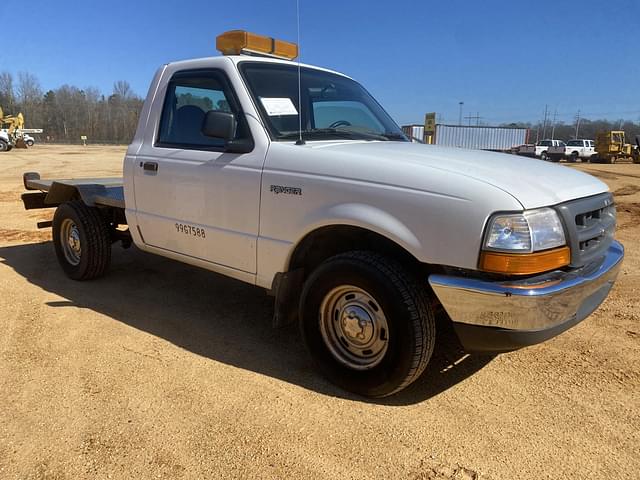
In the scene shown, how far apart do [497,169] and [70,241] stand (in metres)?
4.46

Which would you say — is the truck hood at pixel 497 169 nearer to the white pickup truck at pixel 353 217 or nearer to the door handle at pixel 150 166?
the white pickup truck at pixel 353 217

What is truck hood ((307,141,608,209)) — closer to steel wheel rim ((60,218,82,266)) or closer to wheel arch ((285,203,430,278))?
wheel arch ((285,203,430,278))

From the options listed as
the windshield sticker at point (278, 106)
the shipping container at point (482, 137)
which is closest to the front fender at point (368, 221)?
the windshield sticker at point (278, 106)

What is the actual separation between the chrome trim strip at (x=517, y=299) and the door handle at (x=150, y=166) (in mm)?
2463

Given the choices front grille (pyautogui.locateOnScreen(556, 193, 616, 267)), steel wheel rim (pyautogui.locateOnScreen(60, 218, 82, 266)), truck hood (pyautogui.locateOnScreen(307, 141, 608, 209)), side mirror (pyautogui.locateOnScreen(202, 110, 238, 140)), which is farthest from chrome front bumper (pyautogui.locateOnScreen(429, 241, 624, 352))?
steel wheel rim (pyautogui.locateOnScreen(60, 218, 82, 266))

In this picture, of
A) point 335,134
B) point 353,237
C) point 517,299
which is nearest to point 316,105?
point 335,134

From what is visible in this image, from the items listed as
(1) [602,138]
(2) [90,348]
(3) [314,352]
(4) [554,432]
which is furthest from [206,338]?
(1) [602,138]

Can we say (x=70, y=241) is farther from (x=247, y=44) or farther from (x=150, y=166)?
(x=247, y=44)

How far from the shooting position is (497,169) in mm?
2674

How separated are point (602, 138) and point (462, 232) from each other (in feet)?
144

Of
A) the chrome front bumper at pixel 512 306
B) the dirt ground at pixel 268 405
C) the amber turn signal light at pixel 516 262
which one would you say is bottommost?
the dirt ground at pixel 268 405

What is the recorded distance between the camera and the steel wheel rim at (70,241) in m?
5.10

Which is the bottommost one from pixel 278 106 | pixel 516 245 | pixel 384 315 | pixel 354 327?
pixel 354 327

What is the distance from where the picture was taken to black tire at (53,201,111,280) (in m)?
4.87
